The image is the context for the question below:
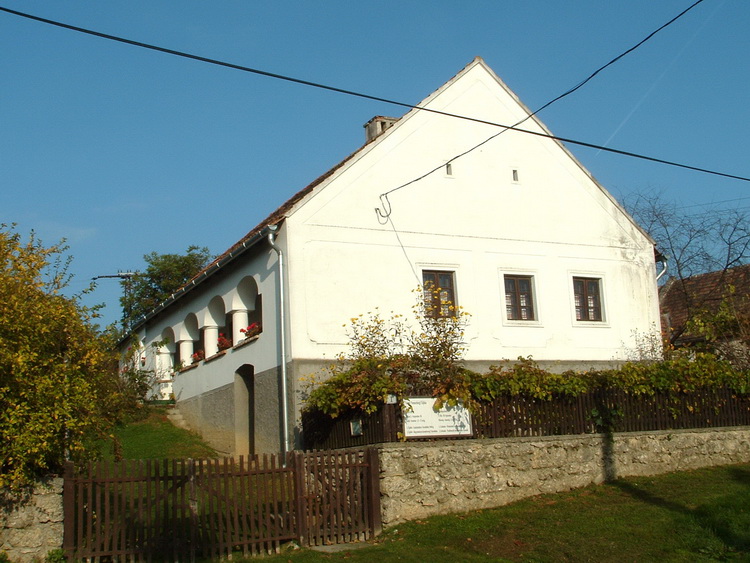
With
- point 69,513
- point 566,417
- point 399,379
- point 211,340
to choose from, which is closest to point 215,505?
point 69,513

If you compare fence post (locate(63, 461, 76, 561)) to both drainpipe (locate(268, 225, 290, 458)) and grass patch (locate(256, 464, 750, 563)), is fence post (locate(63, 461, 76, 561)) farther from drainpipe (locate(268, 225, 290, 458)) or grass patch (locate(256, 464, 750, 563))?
drainpipe (locate(268, 225, 290, 458))

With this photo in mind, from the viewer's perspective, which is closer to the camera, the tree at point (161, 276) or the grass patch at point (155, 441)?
the grass patch at point (155, 441)

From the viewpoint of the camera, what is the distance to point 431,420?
48.8 ft

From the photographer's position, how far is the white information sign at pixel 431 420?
14688 millimetres

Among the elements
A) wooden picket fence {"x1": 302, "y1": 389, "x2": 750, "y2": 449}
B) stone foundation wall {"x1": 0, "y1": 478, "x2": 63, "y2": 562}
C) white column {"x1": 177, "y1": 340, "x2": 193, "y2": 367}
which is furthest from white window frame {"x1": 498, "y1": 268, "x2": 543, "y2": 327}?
stone foundation wall {"x1": 0, "y1": 478, "x2": 63, "y2": 562}

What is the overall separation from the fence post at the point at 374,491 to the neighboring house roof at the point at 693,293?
17066 mm

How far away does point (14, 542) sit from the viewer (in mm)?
11305

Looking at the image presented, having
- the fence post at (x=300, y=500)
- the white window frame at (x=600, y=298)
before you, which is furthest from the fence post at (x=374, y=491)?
the white window frame at (x=600, y=298)

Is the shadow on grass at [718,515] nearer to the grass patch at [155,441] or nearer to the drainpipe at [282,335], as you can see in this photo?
the drainpipe at [282,335]

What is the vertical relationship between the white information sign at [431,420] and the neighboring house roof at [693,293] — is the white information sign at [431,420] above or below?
below

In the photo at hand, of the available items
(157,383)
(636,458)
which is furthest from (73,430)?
(157,383)

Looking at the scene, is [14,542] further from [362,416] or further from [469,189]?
→ [469,189]

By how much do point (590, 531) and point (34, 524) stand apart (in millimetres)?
7760

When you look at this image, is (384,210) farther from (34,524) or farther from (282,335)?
(34,524)
